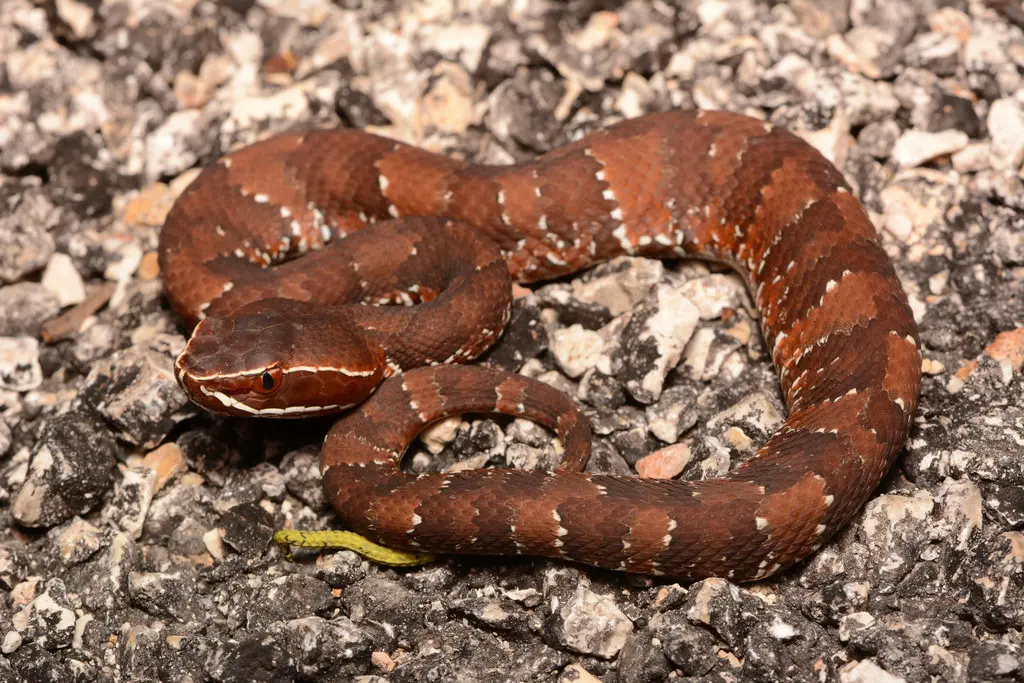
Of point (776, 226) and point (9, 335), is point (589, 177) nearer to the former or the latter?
point (776, 226)

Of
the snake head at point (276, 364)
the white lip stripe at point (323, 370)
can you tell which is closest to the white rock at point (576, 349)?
the snake head at point (276, 364)

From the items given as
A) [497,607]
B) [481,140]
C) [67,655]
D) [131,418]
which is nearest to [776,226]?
[481,140]

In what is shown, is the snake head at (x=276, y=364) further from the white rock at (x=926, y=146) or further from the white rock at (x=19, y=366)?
the white rock at (x=926, y=146)

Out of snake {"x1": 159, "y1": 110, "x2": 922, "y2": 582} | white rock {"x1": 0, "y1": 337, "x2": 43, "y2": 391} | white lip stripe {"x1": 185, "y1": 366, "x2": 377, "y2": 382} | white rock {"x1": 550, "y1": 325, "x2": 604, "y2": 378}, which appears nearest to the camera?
snake {"x1": 159, "y1": 110, "x2": 922, "y2": 582}

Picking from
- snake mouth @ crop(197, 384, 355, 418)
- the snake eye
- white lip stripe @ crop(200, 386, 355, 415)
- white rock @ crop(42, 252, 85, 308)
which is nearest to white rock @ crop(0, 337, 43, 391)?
white rock @ crop(42, 252, 85, 308)

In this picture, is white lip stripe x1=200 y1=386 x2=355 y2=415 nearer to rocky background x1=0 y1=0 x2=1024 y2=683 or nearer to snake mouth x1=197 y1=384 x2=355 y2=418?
snake mouth x1=197 y1=384 x2=355 y2=418

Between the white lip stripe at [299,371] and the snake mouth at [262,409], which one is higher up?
the white lip stripe at [299,371]
